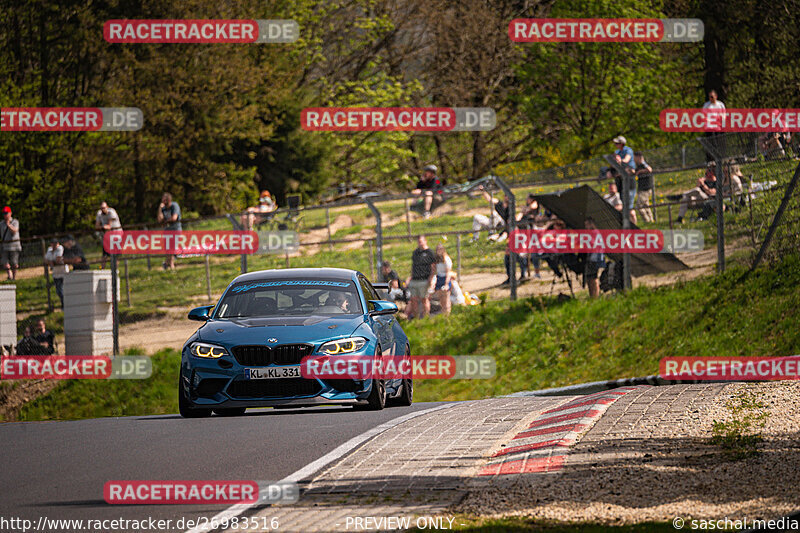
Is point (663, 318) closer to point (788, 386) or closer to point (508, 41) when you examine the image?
point (788, 386)

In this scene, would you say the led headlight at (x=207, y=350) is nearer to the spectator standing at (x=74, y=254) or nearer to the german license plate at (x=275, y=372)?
the german license plate at (x=275, y=372)

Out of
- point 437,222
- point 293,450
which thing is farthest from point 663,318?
point 293,450

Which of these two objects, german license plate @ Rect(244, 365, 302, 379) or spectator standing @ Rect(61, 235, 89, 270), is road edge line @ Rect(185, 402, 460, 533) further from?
spectator standing @ Rect(61, 235, 89, 270)

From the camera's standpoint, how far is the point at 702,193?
897 inches

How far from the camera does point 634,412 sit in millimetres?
11484

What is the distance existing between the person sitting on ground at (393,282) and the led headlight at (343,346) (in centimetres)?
1230

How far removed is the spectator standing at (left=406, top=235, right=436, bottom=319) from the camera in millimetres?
24531

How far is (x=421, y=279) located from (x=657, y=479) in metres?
16.7

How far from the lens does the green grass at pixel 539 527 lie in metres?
6.87

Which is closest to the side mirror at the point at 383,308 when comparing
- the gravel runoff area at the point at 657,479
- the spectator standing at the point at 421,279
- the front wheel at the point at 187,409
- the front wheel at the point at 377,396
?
the front wheel at the point at 377,396

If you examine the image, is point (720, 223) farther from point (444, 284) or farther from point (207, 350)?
point (207, 350)

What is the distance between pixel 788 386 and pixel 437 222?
16135mm

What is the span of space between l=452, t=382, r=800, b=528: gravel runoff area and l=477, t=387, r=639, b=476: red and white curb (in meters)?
0.13

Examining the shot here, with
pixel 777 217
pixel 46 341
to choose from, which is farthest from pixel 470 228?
pixel 46 341
